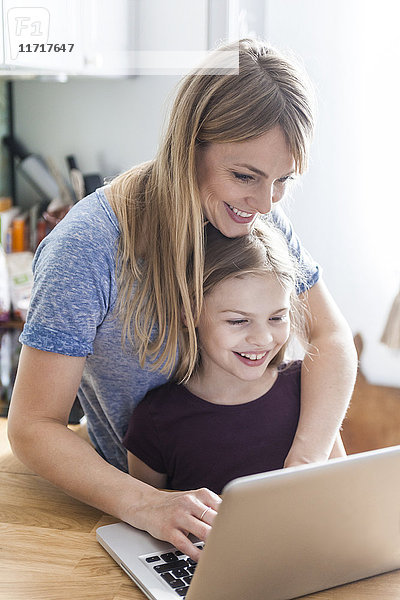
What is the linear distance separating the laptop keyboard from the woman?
76 millimetres

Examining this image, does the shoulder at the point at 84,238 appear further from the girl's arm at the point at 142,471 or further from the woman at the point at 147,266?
the girl's arm at the point at 142,471

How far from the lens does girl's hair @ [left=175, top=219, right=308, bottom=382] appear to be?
46.6 inches

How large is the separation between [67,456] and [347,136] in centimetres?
156

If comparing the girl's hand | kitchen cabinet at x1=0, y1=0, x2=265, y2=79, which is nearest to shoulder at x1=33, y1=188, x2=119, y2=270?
the girl's hand

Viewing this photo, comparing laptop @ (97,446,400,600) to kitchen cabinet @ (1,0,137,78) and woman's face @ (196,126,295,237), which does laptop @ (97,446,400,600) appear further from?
kitchen cabinet @ (1,0,137,78)

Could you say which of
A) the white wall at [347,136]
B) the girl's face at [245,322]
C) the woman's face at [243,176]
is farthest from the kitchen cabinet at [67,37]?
the girl's face at [245,322]

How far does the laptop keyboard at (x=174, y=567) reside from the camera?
838 millimetres

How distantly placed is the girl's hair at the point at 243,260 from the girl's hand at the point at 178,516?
12.2 inches

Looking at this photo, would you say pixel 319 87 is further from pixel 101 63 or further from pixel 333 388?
pixel 333 388

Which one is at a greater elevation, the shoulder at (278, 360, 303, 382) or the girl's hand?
the shoulder at (278, 360, 303, 382)

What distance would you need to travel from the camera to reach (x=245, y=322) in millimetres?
1190

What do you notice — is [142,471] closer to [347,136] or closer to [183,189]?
[183,189]

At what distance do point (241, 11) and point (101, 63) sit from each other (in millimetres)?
455

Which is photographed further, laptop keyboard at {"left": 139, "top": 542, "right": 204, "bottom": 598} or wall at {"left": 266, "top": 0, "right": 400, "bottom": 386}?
wall at {"left": 266, "top": 0, "right": 400, "bottom": 386}
